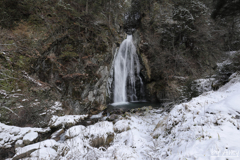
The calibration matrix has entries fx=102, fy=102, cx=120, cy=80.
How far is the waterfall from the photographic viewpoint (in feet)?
46.3

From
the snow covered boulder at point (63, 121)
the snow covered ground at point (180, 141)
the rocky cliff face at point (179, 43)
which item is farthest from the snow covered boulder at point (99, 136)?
the rocky cliff face at point (179, 43)

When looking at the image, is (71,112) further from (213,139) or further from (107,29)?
(107,29)

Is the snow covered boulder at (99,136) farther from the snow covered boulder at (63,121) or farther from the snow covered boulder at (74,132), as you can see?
the snow covered boulder at (63,121)

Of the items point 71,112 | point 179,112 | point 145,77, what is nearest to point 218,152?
point 179,112

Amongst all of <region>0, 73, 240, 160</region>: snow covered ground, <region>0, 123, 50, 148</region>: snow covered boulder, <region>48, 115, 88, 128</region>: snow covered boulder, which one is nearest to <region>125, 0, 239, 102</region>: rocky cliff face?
<region>0, 73, 240, 160</region>: snow covered ground

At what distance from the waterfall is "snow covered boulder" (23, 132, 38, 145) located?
9.70m

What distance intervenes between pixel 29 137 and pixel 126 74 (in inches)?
473

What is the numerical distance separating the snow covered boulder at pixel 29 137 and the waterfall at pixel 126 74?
9.70 metres

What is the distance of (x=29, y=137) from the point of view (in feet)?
14.2

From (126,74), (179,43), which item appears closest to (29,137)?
(126,74)

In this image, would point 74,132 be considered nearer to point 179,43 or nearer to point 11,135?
point 11,135

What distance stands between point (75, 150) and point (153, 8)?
18340 mm

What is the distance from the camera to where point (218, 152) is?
69.1 inches

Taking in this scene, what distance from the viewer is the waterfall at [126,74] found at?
46.3 ft
